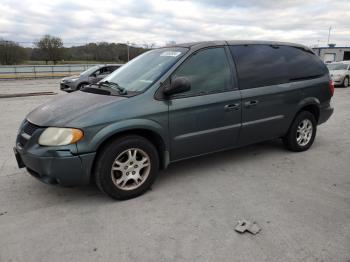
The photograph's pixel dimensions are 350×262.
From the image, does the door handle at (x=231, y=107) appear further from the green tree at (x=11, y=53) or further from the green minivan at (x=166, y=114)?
the green tree at (x=11, y=53)

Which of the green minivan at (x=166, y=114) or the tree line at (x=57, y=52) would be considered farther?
the tree line at (x=57, y=52)

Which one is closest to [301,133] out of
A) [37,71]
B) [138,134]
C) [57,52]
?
[138,134]

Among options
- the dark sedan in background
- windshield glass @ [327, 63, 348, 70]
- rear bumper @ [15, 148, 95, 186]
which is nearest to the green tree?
the dark sedan in background

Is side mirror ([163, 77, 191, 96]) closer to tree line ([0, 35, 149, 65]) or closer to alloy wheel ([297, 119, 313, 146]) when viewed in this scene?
alloy wheel ([297, 119, 313, 146])

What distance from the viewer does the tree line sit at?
1141 inches

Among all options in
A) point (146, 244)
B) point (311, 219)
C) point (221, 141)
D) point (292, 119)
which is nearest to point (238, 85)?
point (221, 141)

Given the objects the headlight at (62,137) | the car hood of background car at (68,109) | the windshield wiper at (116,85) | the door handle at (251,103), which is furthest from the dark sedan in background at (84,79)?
the headlight at (62,137)

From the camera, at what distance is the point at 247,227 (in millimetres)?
2953

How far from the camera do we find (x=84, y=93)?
4.05 metres

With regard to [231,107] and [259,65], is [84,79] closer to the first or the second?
[259,65]

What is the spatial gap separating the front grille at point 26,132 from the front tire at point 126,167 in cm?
79

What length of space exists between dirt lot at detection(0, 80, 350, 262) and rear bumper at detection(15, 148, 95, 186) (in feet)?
1.16

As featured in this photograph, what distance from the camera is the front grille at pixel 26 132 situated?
341cm

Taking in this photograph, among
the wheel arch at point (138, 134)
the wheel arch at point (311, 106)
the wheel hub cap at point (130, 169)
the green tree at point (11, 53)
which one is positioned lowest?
the wheel hub cap at point (130, 169)
